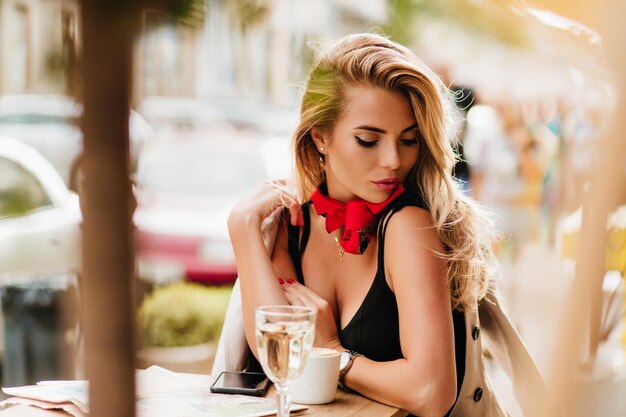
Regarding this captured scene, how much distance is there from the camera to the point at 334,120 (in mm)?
1823

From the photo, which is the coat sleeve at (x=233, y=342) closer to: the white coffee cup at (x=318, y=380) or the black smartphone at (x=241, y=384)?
the black smartphone at (x=241, y=384)

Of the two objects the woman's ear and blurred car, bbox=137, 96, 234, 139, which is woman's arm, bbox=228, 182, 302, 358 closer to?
the woman's ear

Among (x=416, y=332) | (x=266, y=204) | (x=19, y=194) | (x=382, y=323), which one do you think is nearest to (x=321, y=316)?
(x=382, y=323)

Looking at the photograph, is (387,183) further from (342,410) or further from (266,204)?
(342,410)

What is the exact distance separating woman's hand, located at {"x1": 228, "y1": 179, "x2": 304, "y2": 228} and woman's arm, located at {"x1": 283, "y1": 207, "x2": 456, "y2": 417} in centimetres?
33

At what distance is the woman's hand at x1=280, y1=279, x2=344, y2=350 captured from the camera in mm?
1674

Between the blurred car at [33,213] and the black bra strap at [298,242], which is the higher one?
the blurred car at [33,213]

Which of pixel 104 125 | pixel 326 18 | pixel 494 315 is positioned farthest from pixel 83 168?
pixel 494 315

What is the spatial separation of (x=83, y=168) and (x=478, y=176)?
637cm

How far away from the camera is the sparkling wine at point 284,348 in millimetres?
1114

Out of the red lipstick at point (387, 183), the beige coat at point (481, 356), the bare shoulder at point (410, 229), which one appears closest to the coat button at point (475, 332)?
the beige coat at point (481, 356)

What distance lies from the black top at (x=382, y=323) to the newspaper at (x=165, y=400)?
315 mm

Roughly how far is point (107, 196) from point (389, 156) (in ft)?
3.96

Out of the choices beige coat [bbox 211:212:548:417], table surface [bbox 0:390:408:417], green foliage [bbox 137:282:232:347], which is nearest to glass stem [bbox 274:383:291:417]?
green foliage [bbox 137:282:232:347]
